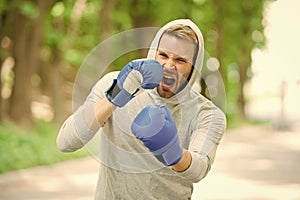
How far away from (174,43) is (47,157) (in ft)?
40.2

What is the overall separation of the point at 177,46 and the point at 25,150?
40.2ft

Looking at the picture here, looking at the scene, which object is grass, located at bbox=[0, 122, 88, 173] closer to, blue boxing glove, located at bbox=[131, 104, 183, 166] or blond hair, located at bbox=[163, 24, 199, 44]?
blond hair, located at bbox=[163, 24, 199, 44]

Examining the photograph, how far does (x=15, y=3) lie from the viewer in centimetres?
1706

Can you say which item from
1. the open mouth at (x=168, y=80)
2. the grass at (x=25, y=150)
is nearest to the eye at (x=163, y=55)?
the open mouth at (x=168, y=80)

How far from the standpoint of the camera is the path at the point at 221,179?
12.2 m

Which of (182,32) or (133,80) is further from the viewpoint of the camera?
(182,32)

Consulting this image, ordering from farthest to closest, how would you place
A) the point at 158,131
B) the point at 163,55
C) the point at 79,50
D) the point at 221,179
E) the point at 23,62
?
the point at 79,50, the point at 23,62, the point at 221,179, the point at 163,55, the point at 158,131

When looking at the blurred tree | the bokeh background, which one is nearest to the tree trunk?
the bokeh background

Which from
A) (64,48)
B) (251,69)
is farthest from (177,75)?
(251,69)

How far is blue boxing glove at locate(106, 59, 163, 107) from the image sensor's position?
3131 mm

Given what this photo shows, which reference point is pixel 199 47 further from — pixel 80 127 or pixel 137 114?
pixel 80 127

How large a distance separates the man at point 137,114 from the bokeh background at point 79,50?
0.18m

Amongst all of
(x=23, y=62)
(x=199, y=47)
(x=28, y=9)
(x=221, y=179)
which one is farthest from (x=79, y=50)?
(x=199, y=47)

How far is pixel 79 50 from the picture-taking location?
28.2 meters
